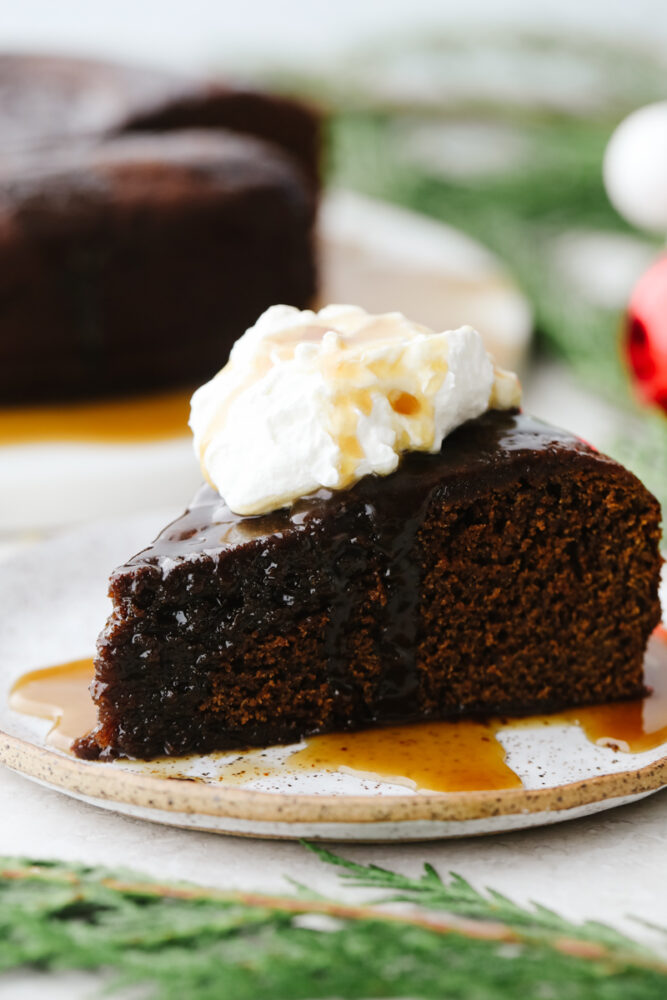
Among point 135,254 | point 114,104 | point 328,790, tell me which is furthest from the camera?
point 114,104

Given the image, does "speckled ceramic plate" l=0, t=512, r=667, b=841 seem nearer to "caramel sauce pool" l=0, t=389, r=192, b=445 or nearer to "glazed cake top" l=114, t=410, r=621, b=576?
"glazed cake top" l=114, t=410, r=621, b=576

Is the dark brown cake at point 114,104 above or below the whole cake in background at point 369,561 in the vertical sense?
above

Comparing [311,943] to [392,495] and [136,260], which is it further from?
[136,260]

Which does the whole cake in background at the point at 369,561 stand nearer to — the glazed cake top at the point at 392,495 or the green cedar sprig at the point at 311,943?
the glazed cake top at the point at 392,495

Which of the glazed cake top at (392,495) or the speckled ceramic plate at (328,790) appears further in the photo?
the glazed cake top at (392,495)

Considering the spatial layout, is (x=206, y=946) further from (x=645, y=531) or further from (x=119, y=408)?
(x=119, y=408)

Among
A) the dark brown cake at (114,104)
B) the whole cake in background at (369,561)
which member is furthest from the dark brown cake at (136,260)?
the whole cake in background at (369,561)

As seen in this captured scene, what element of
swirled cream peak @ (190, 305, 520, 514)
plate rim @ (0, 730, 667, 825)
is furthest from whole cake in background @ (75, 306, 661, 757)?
plate rim @ (0, 730, 667, 825)

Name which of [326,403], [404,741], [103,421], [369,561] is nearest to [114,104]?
[103,421]
